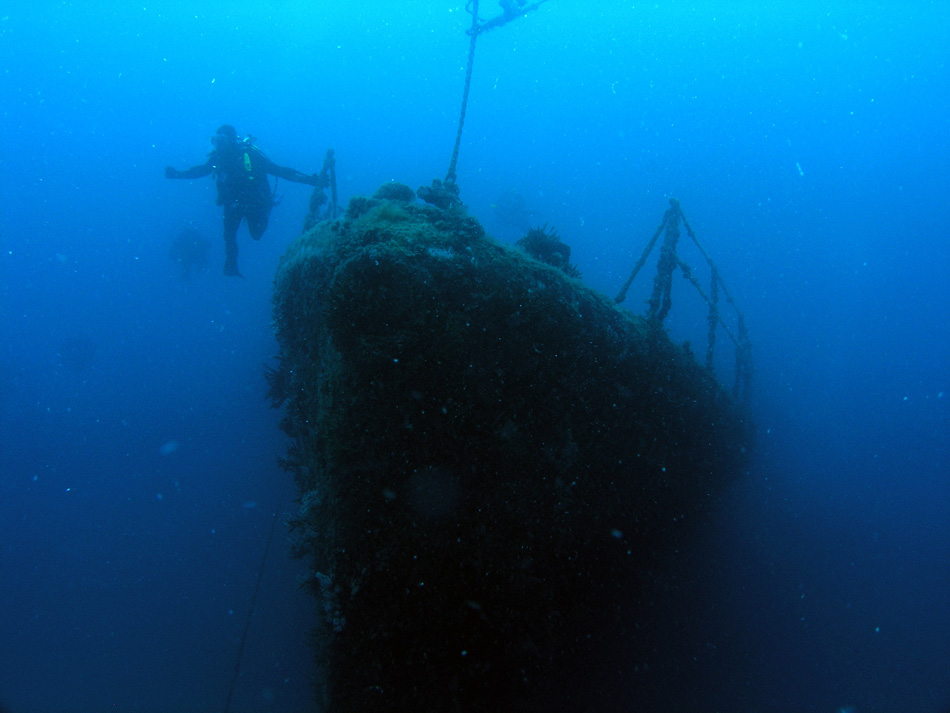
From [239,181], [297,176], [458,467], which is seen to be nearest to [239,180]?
[239,181]

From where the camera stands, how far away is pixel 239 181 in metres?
7.40

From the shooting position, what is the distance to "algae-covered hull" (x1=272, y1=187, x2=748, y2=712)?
2811 millimetres

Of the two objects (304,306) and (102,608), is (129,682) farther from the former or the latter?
(304,306)

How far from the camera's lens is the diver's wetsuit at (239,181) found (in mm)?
7406

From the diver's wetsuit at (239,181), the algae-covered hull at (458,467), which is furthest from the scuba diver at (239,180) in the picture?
the algae-covered hull at (458,467)

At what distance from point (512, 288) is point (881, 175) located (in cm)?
8546

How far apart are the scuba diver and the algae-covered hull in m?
4.59

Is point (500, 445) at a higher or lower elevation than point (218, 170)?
lower

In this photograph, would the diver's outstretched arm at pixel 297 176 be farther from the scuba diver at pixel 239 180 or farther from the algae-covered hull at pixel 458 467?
the algae-covered hull at pixel 458 467

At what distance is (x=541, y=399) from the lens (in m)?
3.27

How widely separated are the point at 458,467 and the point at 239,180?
6657 millimetres

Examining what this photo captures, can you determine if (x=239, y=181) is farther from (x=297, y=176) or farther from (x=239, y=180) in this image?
(x=297, y=176)

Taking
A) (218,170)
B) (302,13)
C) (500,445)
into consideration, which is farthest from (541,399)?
(302,13)

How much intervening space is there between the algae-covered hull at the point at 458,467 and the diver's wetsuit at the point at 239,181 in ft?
15.1
